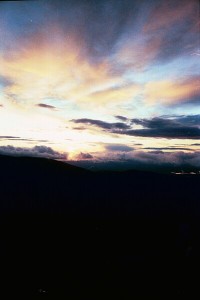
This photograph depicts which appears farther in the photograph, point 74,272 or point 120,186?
point 120,186

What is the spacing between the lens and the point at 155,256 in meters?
11.7

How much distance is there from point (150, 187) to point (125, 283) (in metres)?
43.6

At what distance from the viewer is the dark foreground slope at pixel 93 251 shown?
27.1 feet

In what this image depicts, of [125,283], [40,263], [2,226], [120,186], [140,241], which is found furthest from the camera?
[120,186]

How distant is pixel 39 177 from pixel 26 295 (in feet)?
Result: 142

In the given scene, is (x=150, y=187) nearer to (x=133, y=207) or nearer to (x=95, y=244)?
(x=133, y=207)

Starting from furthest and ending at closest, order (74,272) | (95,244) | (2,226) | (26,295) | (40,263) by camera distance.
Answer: (2,226) → (95,244) → (40,263) → (74,272) → (26,295)

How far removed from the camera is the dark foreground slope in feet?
27.1

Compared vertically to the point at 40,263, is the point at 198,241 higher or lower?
higher

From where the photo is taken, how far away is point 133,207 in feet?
113

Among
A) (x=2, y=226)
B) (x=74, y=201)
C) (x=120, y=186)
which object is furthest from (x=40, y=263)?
(x=120, y=186)

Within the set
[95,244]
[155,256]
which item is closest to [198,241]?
[155,256]

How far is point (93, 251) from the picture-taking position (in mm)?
13953

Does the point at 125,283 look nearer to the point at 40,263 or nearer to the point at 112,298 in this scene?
the point at 112,298
